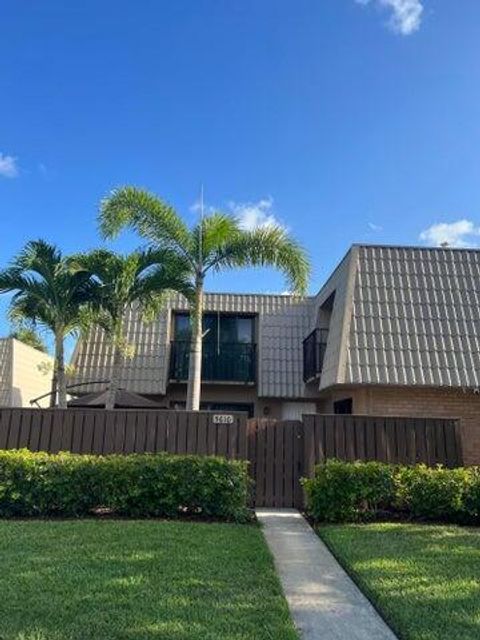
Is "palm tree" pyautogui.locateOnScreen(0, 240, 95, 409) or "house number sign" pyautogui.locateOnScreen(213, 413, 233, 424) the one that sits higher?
"palm tree" pyautogui.locateOnScreen(0, 240, 95, 409)

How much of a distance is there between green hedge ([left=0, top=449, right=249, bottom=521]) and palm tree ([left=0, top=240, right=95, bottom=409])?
11.8 ft

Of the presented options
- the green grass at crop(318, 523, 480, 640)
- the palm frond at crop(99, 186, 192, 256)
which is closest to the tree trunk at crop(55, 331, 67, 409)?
the palm frond at crop(99, 186, 192, 256)

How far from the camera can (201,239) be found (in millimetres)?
13016

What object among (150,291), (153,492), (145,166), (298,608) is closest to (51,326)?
(150,291)

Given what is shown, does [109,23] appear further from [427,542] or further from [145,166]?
[427,542]

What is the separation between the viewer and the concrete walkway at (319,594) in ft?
14.2

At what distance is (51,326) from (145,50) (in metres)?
6.63

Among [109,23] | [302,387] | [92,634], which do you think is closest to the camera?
[92,634]

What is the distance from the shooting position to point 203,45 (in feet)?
36.9

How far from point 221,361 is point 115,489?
10.6 meters

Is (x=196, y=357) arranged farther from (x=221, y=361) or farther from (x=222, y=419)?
(x=221, y=361)

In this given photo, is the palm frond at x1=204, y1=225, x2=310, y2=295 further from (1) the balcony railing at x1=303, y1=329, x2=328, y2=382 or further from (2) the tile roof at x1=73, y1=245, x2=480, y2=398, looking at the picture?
(1) the balcony railing at x1=303, y1=329, x2=328, y2=382

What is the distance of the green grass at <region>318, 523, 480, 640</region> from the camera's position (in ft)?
14.4

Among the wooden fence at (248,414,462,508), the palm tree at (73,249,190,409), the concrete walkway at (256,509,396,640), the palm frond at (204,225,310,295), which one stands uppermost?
the palm frond at (204,225,310,295)
